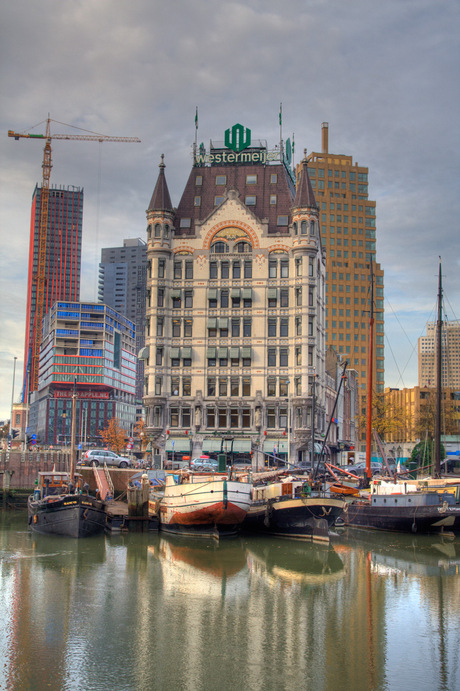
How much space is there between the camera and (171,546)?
53.4 meters

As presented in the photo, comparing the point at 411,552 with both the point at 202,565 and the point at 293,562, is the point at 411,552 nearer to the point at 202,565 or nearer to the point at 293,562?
the point at 293,562

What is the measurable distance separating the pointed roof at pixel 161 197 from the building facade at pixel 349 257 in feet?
256

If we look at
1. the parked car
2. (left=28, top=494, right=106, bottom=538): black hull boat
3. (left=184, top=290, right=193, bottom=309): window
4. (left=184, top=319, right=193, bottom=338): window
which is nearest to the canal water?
(left=28, top=494, right=106, bottom=538): black hull boat

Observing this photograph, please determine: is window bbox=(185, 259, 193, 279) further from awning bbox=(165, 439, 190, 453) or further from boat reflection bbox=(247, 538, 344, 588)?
boat reflection bbox=(247, 538, 344, 588)

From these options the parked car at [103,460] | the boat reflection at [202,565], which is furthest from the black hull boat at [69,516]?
the parked car at [103,460]

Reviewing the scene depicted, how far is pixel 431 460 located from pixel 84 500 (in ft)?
199

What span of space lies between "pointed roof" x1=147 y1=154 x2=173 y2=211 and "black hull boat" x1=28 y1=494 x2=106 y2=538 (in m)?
56.4

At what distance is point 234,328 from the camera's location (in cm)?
10412

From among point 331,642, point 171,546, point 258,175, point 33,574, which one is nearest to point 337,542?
point 171,546

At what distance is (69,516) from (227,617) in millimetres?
25288

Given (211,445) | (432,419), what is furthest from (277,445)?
(432,419)

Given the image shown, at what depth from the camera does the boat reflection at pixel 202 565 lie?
131 feet

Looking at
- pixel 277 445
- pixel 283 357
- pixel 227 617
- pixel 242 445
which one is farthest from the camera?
pixel 283 357

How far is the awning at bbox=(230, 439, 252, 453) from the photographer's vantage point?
99.9 metres
